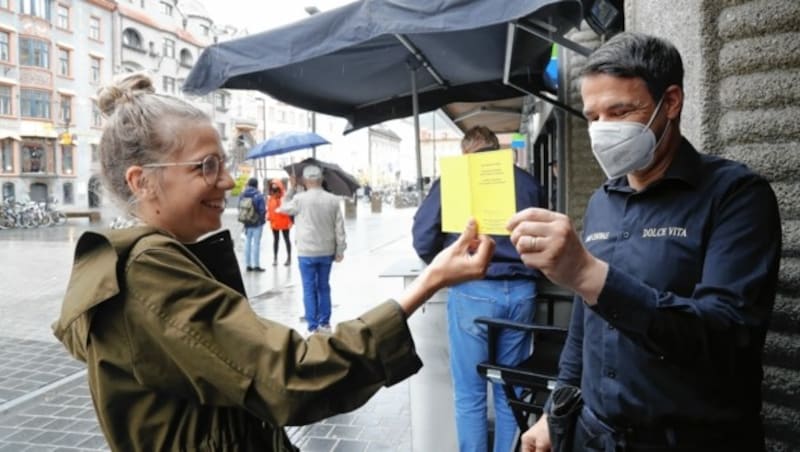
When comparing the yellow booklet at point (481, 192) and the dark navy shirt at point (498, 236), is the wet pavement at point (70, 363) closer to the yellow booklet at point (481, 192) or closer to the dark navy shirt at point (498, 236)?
the dark navy shirt at point (498, 236)

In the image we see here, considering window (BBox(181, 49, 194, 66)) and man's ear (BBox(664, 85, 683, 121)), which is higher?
window (BBox(181, 49, 194, 66))

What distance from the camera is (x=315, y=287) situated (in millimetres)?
7320

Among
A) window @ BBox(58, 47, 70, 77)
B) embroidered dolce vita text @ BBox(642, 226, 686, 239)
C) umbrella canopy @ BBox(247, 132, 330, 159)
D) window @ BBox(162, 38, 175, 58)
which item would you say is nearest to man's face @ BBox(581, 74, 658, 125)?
embroidered dolce vita text @ BBox(642, 226, 686, 239)

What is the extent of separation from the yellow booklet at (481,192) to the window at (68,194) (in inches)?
1730

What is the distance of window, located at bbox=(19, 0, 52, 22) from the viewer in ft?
126


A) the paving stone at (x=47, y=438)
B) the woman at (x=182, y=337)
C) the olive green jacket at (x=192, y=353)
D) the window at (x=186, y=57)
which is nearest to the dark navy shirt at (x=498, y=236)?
the woman at (x=182, y=337)

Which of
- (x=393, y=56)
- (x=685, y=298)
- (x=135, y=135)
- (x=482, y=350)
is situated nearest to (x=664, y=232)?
(x=685, y=298)

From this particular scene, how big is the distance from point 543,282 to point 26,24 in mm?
44611

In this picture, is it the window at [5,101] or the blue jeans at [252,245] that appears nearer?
the blue jeans at [252,245]

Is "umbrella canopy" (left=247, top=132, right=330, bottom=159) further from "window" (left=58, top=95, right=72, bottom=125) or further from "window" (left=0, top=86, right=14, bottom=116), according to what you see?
"window" (left=58, top=95, right=72, bottom=125)

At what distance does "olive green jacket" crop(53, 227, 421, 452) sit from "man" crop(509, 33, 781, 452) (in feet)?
1.48

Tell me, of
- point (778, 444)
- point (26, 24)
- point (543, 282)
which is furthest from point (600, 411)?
point (26, 24)

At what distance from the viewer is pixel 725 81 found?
84.8 inches

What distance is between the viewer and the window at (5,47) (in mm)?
37406
